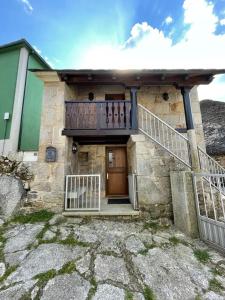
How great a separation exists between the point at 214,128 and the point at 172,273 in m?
11.7

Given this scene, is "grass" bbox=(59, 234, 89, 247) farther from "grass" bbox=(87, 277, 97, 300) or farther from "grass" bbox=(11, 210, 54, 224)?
"grass" bbox=(11, 210, 54, 224)

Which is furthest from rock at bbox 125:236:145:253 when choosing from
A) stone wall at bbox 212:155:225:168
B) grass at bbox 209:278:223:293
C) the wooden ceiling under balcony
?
stone wall at bbox 212:155:225:168

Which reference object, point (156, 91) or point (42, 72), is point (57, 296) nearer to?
point (42, 72)

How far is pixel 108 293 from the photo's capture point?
218 cm

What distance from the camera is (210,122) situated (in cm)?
1217

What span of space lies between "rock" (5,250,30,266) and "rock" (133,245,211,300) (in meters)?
2.12

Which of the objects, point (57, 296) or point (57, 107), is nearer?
point (57, 296)

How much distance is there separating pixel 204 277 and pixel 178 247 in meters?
0.82

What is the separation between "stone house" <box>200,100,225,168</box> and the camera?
32.7 feet

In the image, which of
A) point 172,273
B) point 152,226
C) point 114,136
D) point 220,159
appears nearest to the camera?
point 172,273

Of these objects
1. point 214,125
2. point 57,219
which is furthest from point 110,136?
point 214,125

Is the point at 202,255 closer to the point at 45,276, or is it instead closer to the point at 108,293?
the point at 108,293

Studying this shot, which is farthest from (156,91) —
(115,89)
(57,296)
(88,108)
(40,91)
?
(57,296)

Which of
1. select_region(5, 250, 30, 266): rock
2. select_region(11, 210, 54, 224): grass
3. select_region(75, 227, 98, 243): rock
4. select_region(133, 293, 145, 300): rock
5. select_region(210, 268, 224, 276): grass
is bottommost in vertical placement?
select_region(133, 293, 145, 300): rock
